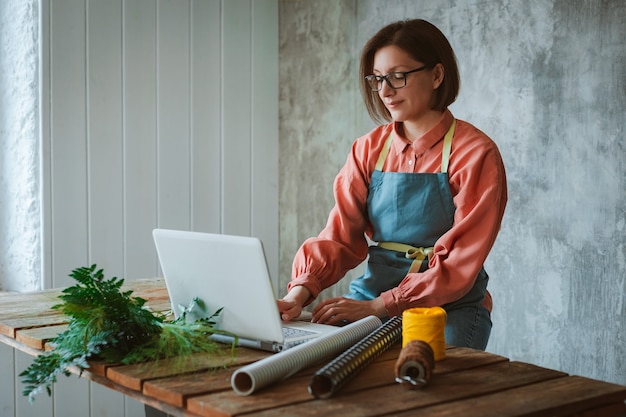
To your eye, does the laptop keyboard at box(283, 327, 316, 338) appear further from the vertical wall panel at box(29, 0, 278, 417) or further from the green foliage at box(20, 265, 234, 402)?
the vertical wall panel at box(29, 0, 278, 417)

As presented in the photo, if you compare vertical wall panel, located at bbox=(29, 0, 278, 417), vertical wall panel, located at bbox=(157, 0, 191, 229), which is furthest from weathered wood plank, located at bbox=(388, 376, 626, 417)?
vertical wall panel, located at bbox=(157, 0, 191, 229)

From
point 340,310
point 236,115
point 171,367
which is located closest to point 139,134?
point 236,115

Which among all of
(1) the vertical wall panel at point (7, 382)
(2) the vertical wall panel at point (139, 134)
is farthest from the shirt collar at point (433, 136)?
(1) the vertical wall panel at point (7, 382)

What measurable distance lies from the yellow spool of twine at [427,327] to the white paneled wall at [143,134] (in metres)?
2.33

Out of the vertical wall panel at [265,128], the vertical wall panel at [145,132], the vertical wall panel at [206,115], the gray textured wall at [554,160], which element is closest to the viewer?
the gray textured wall at [554,160]

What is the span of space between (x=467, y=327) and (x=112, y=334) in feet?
3.51

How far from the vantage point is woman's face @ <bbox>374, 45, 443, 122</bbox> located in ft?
8.24

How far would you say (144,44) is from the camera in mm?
3957

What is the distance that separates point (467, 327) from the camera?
2.43 meters

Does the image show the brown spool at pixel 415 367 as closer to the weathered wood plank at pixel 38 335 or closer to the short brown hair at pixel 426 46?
the weathered wood plank at pixel 38 335

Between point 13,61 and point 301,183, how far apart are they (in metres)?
1.53

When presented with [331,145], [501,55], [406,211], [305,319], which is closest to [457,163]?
[406,211]

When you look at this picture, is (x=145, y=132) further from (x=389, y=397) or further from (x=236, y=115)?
(x=389, y=397)

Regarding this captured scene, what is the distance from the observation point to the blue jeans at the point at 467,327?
2414 millimetres
